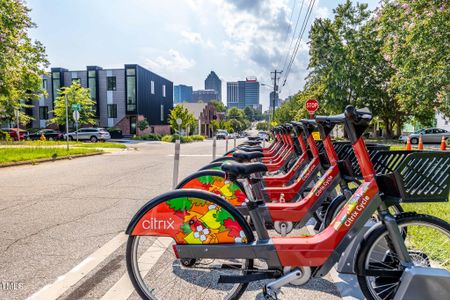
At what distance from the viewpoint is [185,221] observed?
100.0 inches

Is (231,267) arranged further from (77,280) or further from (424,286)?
(77,280)

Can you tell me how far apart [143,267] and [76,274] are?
2.97ft

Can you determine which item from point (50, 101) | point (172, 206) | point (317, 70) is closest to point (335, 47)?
point (317, 70)

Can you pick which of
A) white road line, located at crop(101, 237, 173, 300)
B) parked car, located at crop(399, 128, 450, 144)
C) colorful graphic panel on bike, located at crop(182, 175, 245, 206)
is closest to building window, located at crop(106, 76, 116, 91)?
parked car, located at crop(399, 128, 450, 144)

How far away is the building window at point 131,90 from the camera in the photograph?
153ft

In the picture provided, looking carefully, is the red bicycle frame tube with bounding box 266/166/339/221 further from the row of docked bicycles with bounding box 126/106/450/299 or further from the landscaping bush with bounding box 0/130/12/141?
the landscaping bush with bounding box 0/130/12/141

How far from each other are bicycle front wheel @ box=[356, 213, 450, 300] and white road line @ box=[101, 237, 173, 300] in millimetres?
1536

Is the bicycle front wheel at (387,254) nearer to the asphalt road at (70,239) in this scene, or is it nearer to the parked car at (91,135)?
the asphalt road at (70,239)

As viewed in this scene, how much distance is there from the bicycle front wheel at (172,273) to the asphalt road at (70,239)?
10cm

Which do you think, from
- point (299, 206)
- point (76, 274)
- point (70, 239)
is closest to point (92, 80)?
point (70, 239)

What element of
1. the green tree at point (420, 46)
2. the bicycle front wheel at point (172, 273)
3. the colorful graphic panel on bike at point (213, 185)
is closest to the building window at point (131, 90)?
the green tree at point (420, 46)

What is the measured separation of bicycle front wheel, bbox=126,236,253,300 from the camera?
2.56m

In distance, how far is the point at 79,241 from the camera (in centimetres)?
423

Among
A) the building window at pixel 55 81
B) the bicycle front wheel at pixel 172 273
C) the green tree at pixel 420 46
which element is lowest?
the bicycle front wheel at pixel 172 273
